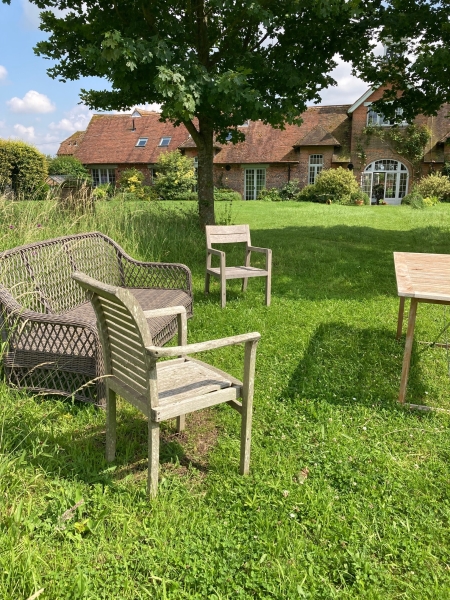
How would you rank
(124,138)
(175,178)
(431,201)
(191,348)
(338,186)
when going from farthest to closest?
(124,138) < (175,178) < (338,186) < (431,201) < (191,348)

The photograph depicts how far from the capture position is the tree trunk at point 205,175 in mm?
9414

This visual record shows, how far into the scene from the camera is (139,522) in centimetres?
209

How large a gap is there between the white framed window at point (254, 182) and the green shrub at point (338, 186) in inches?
202

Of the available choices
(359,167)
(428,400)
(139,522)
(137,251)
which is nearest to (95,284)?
(139,522)

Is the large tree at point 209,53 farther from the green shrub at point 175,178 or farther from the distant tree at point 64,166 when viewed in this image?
the distant tree at point 64,166

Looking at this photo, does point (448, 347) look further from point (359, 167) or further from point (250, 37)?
point (359, 167)

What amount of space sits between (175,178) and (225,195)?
10.7 feet

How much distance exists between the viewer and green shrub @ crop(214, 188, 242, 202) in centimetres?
2478

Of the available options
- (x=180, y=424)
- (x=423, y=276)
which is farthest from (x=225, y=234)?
(x=180, y=424)

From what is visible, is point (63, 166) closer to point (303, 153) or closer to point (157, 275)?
point (303, 153)

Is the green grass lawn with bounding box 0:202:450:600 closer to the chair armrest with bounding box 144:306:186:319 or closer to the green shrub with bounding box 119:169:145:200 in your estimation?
the chair armrest with bounding box 144:306:186:319

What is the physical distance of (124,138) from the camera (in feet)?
106

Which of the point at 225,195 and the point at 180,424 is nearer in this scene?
the point at 180,424

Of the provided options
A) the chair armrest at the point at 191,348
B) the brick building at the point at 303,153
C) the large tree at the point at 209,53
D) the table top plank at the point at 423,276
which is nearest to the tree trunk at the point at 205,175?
the large tree at the point at 209,53
